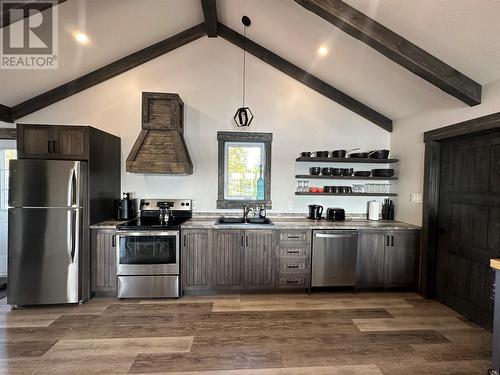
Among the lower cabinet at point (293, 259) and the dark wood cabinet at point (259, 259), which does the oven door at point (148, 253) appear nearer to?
the dark wood cabinet at point (259, 259)

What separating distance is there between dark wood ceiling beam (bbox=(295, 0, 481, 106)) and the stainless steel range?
114 inches

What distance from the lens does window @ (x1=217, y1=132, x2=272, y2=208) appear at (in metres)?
3.92

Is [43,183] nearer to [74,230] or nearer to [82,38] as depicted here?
[74,230]

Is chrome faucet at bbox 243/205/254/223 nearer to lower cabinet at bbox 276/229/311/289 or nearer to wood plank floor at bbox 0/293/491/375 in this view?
lower cabinet at bbox 276/229/311/289

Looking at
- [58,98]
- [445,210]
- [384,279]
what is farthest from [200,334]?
[58,98]

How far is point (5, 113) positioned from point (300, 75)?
14.2ft

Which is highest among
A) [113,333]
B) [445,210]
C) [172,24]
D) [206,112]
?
[172,24]

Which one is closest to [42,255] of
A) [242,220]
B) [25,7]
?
[242,220]

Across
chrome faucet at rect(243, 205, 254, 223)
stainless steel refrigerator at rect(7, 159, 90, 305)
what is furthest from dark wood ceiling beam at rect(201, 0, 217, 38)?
chrome faucet at rect(243, 205, 254, 223)

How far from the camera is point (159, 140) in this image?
3.48m

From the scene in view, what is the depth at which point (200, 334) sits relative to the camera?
2.42 metres

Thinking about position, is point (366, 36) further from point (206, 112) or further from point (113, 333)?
point (113, 333)

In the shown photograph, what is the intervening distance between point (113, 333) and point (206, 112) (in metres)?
3.04

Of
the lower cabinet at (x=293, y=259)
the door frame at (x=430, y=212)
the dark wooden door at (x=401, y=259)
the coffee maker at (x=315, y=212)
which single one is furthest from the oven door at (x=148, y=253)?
the door frame at (x=430, y=212)
